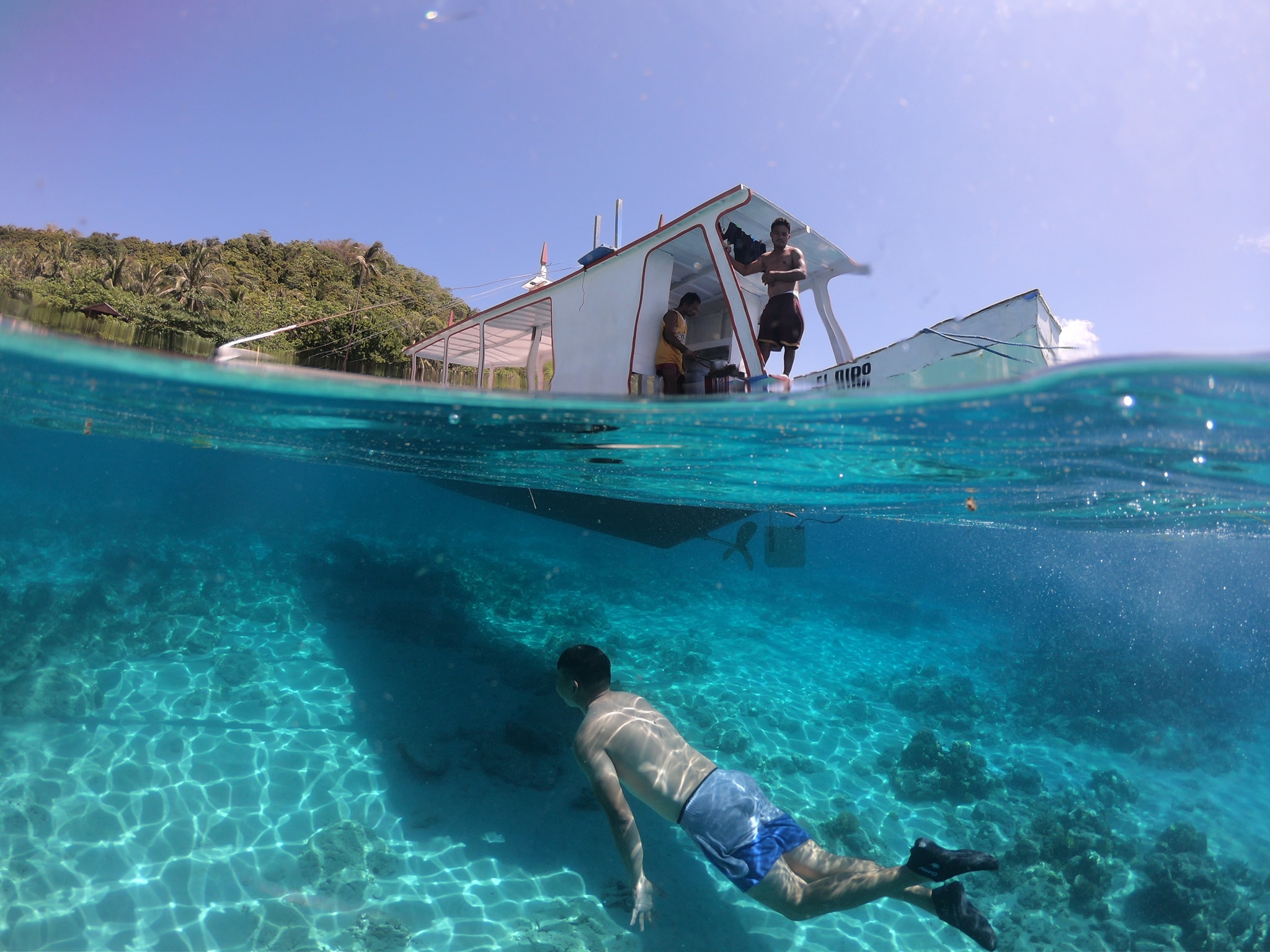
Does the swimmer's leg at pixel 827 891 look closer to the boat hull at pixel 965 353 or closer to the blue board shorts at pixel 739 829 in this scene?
the blue board shorts at pixel 739 829

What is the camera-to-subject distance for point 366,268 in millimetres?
48281

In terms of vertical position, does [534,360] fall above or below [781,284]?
below

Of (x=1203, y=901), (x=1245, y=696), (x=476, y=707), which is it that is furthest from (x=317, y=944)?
(x=1245, y=696)

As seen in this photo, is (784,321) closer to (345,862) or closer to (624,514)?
(345,862)

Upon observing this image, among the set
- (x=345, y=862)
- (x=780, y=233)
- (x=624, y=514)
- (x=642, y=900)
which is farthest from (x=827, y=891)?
(x=624, y=514)

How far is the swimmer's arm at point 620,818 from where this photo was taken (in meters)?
4.29

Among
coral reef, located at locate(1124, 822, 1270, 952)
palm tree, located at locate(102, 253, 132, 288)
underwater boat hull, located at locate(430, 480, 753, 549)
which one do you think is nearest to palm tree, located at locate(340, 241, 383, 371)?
palm tree, located at locate(102, 253, 132, 288)

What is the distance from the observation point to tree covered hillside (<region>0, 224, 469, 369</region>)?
37.0 m

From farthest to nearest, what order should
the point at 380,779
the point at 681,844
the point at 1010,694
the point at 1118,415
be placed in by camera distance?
1. the point at 1010,694
2. the point at 380,779
3. the point at 681,844
4. the point at 1118,415

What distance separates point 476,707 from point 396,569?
723 cm

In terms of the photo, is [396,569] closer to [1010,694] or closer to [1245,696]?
[1010,694]

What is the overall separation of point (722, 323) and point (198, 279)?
58417 mm

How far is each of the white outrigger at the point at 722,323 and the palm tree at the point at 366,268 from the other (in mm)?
32587

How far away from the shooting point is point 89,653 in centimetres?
883
